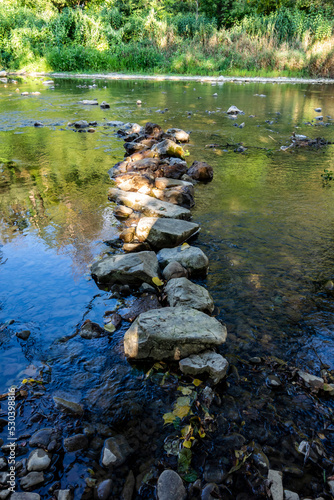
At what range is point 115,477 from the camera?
1665 mm

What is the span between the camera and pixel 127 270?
3.04 metres

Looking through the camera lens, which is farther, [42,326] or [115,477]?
[42,326]

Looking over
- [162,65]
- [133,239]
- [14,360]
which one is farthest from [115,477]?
[162,65]

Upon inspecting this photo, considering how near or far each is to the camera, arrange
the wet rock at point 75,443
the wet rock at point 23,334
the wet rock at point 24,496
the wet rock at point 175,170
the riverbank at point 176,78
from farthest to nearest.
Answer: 1. the riverbank at point 176,78
2. the wet rock at point 175,170
3. the wet rock at point 23,334
4. the wet rock at point 75,443
5. the wet rock at point 24,496

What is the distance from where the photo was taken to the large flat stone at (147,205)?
13.8 feet

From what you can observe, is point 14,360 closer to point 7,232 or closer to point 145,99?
point 7,232

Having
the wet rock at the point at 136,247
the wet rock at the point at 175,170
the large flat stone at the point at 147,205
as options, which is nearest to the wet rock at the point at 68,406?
the wet rock at the point at 136,247

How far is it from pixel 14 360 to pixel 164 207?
8.50 feet

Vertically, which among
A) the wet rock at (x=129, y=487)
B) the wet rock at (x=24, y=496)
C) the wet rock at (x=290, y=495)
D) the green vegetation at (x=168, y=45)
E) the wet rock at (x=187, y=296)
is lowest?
the wet rock at (x=129, y=487)

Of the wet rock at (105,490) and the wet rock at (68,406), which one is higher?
the wet rock at (68,406)

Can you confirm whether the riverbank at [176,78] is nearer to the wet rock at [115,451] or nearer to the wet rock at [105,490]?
the wet rock at [115,451]

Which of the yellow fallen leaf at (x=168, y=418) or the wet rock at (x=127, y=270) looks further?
the wet rock at (x=127, y=270)

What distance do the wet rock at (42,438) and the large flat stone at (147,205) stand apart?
278 cm

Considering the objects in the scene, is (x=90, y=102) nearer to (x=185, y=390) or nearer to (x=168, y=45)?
(x=185, y=390)
